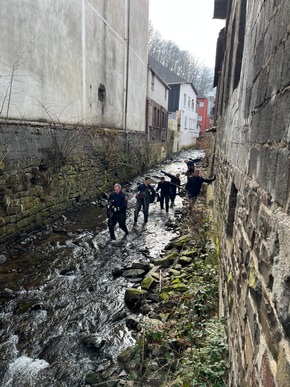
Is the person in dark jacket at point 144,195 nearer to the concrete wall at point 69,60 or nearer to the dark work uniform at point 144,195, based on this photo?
the dark work uniform at point 144,195

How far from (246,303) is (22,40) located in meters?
8.20

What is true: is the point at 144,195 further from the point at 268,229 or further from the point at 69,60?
the point at 268,229

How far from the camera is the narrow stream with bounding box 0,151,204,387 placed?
405 centimetres

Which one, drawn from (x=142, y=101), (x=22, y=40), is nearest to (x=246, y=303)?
(x=22, y=40)

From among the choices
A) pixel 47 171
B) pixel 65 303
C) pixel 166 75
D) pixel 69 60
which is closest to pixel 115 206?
pixel 47 171

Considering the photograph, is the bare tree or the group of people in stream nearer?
the group of people in stream

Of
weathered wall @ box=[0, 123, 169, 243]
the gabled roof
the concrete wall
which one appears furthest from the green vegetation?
the gabled roof

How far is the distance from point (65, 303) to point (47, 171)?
4.82m

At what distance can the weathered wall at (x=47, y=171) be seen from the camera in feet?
24.1

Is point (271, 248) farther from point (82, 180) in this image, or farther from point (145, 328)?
point (82, 180)

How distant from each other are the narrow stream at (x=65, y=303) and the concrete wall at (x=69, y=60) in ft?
11.9

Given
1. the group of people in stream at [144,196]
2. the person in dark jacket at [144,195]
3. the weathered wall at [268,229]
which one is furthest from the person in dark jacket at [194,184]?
the weathered wall at [268,229]

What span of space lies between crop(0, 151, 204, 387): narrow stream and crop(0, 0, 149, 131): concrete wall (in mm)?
3624

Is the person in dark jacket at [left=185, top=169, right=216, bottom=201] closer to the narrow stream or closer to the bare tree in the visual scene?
the narrow stream
